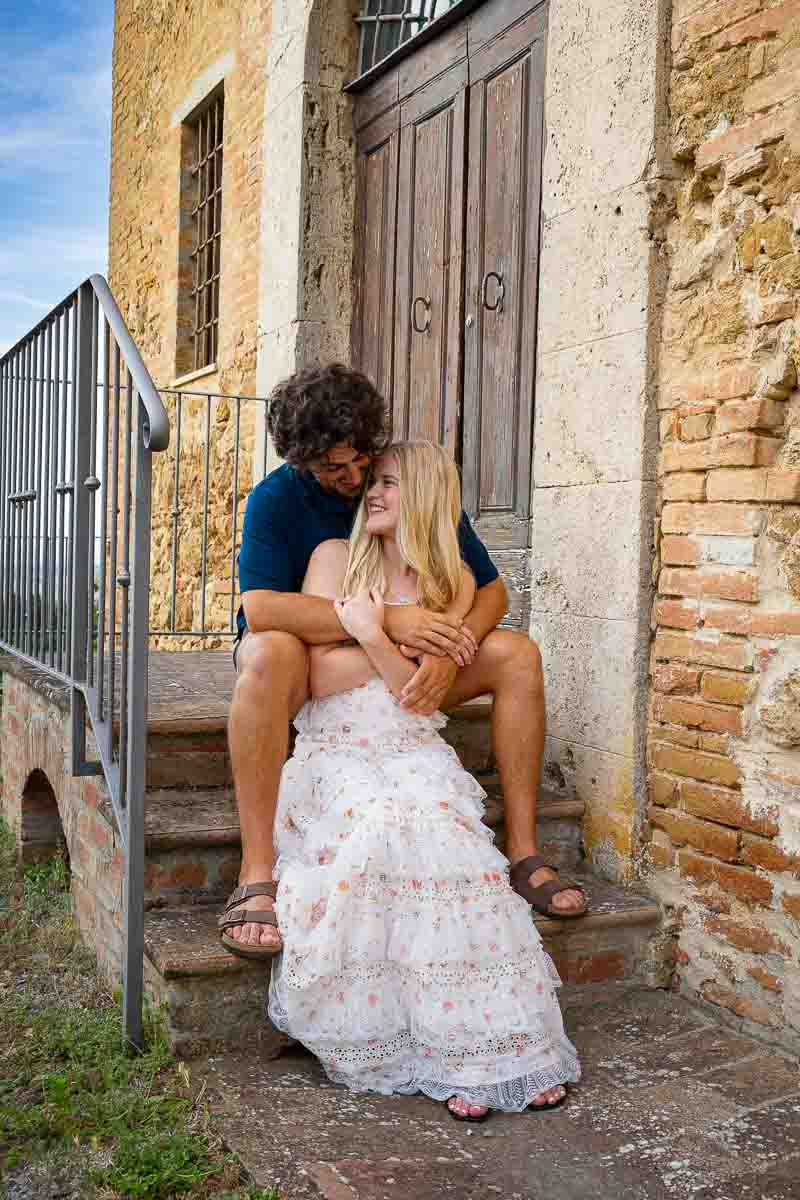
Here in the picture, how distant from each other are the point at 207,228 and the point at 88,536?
178 inches

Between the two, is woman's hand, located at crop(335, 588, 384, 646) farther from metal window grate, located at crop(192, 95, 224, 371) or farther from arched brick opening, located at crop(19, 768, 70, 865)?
metal window grate, located at crop(192, 95, 224, 371)

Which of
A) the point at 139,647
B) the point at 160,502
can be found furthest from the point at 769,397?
the point at 160,502

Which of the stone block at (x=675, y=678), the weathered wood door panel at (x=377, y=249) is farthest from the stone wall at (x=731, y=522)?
the weathered wood door panel at (x=377, y=249)

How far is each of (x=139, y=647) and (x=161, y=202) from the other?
5824mm

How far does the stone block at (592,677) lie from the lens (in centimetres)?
299

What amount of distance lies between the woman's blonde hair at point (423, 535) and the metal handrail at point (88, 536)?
1.86 feet

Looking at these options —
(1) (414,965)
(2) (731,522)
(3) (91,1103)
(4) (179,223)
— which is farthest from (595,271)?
(4) (179,223)

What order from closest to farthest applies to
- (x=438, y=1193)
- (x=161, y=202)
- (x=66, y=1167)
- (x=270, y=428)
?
(x=438, y=1193) → (x=66, y=1167) → (x=270, y=428) → (x=161, y=202)

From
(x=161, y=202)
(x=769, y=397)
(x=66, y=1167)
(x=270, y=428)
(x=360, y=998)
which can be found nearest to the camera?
(x=66, y=1167)

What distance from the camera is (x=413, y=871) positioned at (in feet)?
7.59

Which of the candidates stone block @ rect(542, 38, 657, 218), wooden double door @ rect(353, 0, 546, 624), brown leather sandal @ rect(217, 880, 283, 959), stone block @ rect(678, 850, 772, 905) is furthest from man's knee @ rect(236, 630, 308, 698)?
stone block @ rect(542, 38, 657, 218)

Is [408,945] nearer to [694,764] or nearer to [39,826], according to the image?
[694,764]

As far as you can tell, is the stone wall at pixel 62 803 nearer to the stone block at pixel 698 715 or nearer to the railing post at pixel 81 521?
the railing post at pixel 81 521

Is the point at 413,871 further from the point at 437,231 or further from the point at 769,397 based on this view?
the point at 437,231
